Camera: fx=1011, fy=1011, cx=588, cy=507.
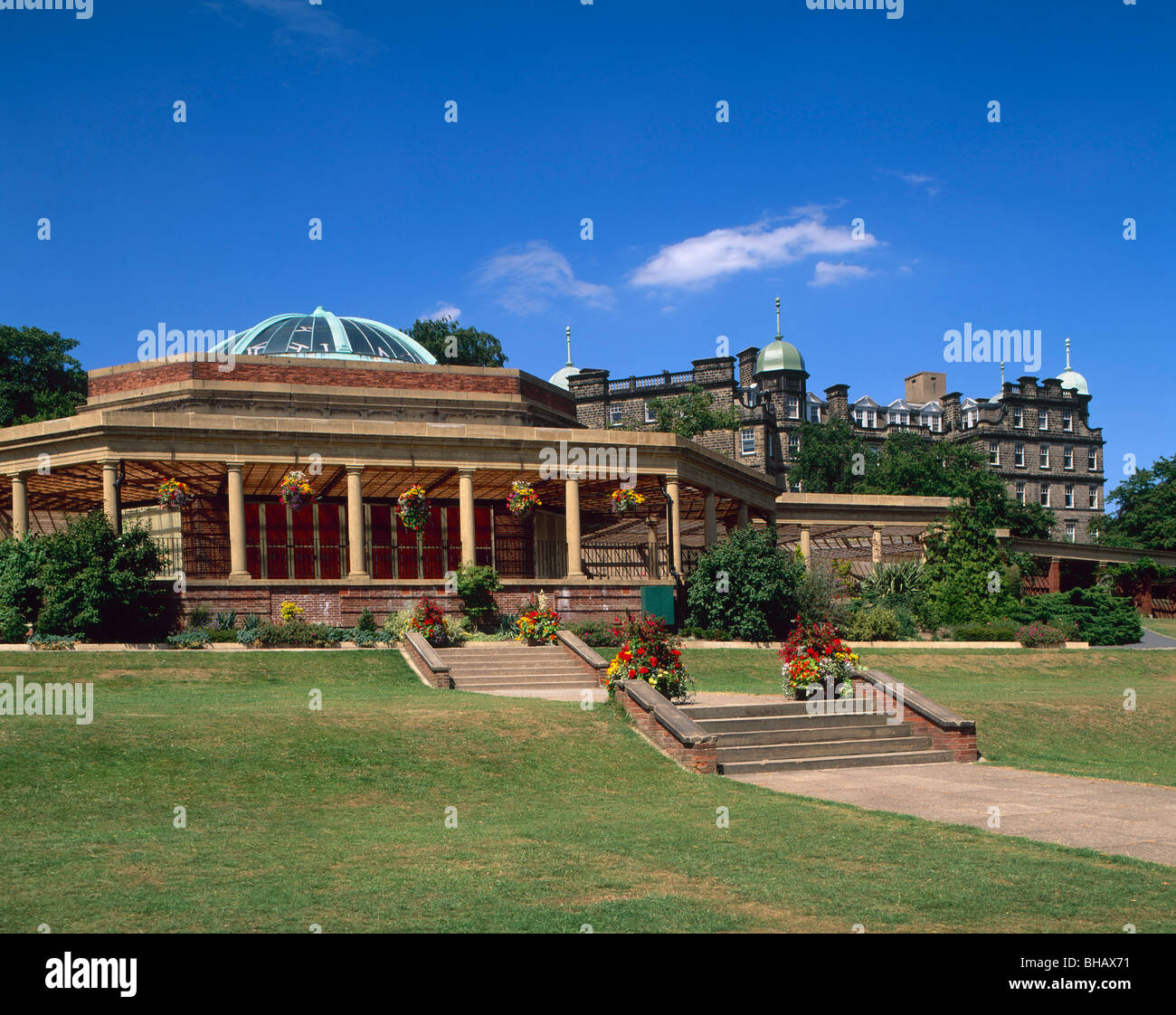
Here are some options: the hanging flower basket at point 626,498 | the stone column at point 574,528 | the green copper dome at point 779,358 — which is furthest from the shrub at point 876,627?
the green copper dome at point 779,358

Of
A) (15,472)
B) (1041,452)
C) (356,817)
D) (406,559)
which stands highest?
(1041,452)

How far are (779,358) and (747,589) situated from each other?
65.4 metres

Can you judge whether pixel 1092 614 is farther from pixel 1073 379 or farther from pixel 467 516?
pixel 1073 379

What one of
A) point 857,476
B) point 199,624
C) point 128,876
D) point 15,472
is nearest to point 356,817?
point 128,876

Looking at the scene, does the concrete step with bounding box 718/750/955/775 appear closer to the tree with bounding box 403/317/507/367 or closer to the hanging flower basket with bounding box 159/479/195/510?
the hanging flower basket with bounding box 159/479/195/510

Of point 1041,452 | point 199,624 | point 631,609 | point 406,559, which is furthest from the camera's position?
point 1041,452

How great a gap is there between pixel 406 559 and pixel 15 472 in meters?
12.0

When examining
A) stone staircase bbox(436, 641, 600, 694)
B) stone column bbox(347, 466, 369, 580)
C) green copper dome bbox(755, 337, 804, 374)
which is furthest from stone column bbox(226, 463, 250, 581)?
green copper dome bbox(755, 337, 804, 374)

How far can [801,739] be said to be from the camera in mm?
15258

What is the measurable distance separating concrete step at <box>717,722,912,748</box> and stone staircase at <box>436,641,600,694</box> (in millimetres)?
6372

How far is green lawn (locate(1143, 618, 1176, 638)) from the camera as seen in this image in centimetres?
4034
